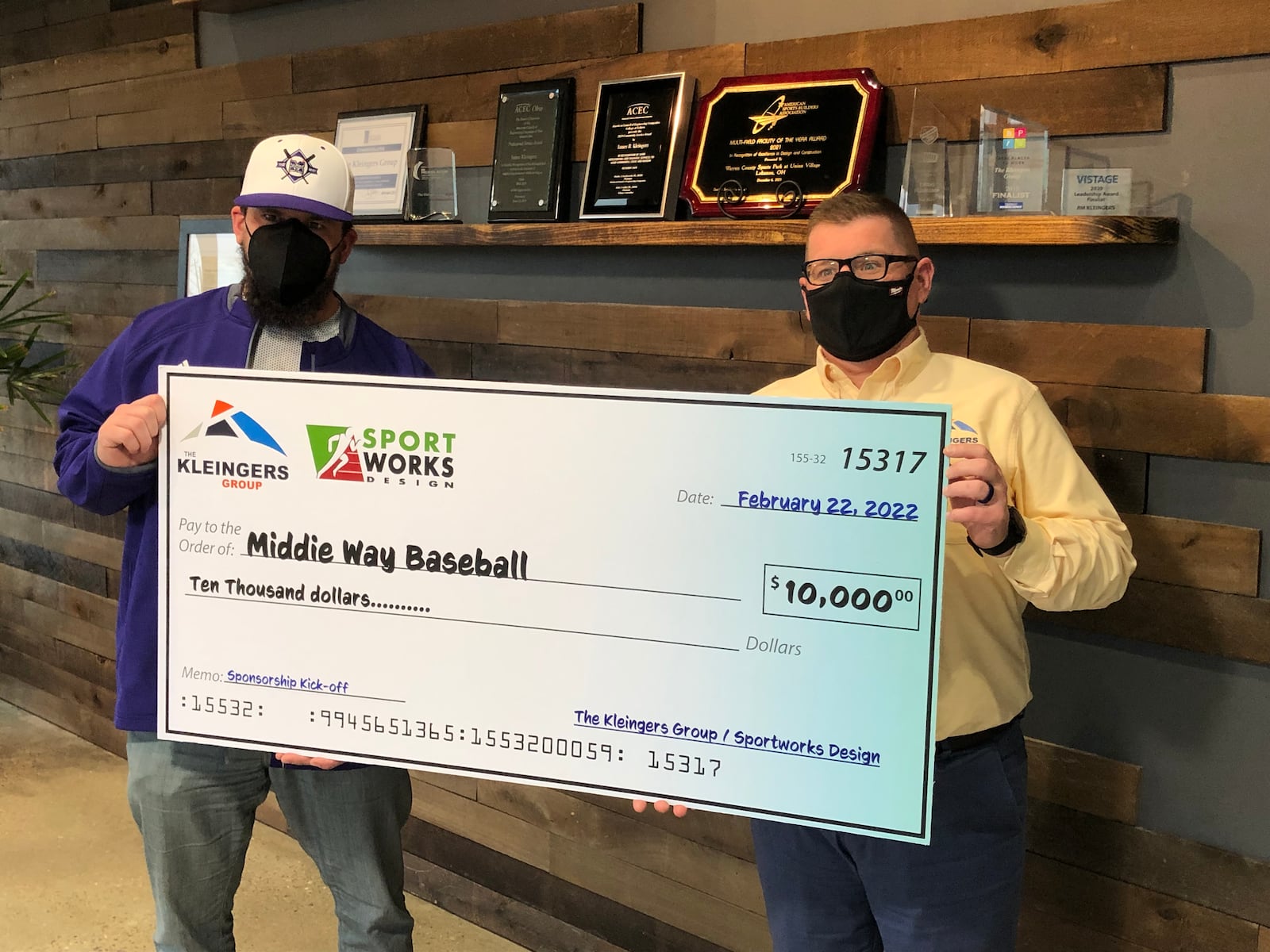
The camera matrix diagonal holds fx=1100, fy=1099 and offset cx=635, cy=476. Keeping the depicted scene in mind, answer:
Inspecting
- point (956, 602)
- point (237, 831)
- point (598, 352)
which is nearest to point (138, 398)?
point (237, 831)

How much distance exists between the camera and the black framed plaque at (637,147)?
A: 2.25m

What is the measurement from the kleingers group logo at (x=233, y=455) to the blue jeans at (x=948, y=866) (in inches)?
37.4

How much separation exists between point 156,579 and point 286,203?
666 mm

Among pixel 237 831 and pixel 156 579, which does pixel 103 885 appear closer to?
pixel 237 831

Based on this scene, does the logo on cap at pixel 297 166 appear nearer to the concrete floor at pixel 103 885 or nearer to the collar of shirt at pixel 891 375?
the collar of shirt at pixel 891 375

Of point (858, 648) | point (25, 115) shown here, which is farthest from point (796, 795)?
point (25, 115)

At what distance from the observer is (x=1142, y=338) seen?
5.86 feet

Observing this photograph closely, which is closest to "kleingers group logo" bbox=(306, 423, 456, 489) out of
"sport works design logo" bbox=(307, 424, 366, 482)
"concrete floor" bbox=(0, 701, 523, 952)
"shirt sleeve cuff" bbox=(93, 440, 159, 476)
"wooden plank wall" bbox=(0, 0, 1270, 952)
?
"sport works design logo" bbox=(307, 424, 366, 482)

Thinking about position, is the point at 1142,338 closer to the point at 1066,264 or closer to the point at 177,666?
the point at 1066,264

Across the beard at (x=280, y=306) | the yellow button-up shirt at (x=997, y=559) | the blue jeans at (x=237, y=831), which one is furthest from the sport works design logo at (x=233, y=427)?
the yellow button-up shirt at (x=997, y=559)

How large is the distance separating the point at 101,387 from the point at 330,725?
0.73m

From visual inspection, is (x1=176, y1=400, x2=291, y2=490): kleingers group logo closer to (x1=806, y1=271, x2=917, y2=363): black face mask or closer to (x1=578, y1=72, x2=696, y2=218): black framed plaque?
(x1=806, y1=271, x2=917, y2=363): black face mask

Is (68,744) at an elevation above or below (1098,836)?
below

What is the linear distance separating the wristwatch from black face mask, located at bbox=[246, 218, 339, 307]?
120 centimetres
